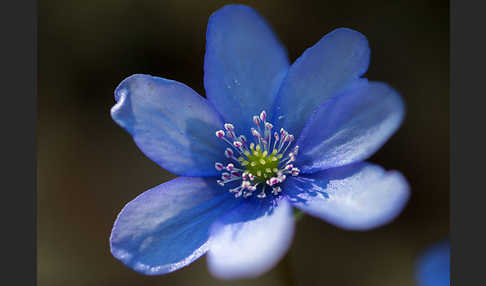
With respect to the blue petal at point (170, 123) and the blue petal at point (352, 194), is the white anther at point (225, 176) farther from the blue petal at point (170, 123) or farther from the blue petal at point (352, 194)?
the blue petal at point (352, 194)

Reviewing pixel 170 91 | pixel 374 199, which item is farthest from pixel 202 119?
pixel 374 199

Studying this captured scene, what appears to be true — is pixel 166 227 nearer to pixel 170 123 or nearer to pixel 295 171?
pixel 170 123

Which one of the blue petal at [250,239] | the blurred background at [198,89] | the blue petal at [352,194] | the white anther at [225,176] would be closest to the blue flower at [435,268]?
the blurred background at [198,89]

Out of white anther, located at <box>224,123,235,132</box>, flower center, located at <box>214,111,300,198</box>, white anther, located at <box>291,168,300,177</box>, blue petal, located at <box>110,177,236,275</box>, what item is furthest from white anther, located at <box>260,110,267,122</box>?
blue petal, located at <box>110,177,236,275</box>

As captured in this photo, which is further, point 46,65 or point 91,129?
point 91,129

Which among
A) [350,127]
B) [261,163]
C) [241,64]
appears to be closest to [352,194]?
[350,127]

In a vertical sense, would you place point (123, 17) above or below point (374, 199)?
above

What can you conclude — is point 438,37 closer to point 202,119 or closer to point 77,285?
point 202,119
